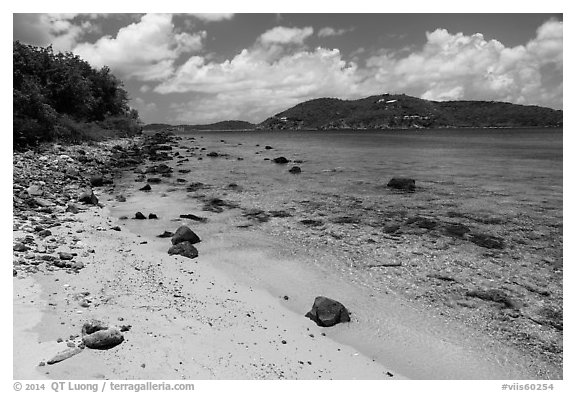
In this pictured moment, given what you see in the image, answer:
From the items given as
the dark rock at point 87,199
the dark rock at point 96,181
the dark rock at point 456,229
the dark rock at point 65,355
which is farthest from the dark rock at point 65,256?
the dark rock at point 96,181

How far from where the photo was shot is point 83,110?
52375 mm

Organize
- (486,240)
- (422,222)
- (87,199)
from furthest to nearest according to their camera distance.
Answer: (87,199), (422,222), (486,240)

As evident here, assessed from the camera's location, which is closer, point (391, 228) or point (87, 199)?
point (391, 228)

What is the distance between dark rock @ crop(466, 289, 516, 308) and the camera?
9723 mm

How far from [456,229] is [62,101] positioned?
5241cm

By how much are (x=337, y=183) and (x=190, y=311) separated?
21.1 metres

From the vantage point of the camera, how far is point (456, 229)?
51.8 ft

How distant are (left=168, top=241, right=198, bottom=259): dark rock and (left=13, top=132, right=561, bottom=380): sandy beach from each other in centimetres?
23

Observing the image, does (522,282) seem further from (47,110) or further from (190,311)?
(47,110)

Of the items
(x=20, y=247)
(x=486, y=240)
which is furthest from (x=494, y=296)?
(x=20, y=247)

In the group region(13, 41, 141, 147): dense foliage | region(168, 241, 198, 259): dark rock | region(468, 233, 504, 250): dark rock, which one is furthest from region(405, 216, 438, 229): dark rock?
region(13, 41, 141, 147): dense foliage

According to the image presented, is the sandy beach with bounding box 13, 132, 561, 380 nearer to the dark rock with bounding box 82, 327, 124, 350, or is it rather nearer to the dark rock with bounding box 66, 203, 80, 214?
the dark rock with bounding box 82, 327, 124, 350

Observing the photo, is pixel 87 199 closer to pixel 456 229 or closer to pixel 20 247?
pixel 20 247

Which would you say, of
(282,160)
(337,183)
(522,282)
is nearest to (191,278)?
(522,282)
